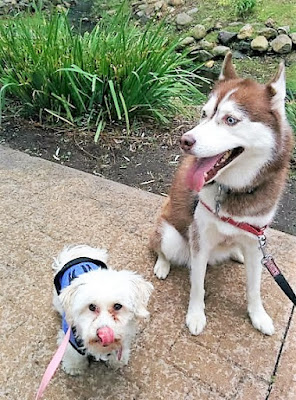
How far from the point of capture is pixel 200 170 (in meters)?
1.94

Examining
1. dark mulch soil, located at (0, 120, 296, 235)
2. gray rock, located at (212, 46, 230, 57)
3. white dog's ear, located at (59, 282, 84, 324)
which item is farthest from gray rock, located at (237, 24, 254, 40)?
white dog's ear, located at (59, 282, 84, 324)

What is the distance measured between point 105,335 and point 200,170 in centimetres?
79

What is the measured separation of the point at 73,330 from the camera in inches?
73.7

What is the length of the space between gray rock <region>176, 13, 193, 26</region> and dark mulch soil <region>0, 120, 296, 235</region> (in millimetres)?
5085

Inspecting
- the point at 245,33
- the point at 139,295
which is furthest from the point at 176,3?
the point at 139,295

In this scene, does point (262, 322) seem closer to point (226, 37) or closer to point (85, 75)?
point (85, 75)

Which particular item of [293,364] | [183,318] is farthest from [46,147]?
[293,364]

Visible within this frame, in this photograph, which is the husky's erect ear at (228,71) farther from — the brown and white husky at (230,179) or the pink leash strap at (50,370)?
the pink leash strap at (50,370)

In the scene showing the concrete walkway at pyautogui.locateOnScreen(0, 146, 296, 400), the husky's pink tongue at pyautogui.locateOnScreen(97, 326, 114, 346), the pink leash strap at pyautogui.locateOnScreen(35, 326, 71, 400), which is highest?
the husky's pink tongue at pyautogui.locateOnScreen(97, 326, 114, 346)

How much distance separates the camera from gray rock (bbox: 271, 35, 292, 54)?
7.15 metres

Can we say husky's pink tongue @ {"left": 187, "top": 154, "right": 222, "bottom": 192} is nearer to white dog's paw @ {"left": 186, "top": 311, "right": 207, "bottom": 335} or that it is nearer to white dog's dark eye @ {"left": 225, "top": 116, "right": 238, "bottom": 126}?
white dog's dark eye @ {"left": 225, "top": 116, "right": 238, "bottom": 126}

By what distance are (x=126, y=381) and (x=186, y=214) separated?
0.87 meters

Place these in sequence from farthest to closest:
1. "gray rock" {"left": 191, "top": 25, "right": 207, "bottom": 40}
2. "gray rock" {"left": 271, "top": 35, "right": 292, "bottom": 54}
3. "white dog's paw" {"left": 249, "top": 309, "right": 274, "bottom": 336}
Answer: "gray rock" {"left": 191, "top": 25, "right": 207, "bottom": 40}
"gray rock" {"left": 271, "top": 35, "right": 292, "bottom": 54}
"white dog's paw" {"left": 249, "top": 309, "right": 274, "bottom": 336}

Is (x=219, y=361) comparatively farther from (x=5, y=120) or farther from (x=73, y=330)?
(x=5, y=120)
